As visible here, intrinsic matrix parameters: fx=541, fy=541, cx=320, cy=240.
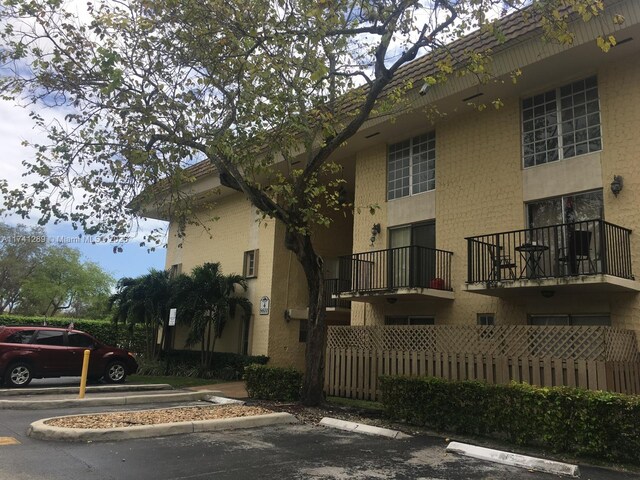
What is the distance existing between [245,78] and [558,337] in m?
7.54

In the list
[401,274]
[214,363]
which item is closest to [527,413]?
[401,274]

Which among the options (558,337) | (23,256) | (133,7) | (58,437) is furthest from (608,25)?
(23,256)

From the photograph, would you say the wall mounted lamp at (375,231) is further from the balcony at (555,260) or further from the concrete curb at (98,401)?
the concrete curb at (98,401)

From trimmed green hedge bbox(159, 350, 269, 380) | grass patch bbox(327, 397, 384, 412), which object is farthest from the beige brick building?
trimmed green hedge bbox(159, 350, 269, 380)

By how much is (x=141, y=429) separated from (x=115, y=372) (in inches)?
367

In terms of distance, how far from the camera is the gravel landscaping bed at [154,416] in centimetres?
820

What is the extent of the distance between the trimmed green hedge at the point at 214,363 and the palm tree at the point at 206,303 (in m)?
0.40

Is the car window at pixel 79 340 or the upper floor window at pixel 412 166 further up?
the upper floor window at pixel 412 166

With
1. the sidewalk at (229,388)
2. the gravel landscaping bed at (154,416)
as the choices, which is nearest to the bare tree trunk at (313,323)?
the gravel landscaping bed at (154,416)

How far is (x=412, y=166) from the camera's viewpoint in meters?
16.5

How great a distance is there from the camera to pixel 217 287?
68.0 feet

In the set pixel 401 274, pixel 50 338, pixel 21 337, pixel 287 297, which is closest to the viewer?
pixel 21 337

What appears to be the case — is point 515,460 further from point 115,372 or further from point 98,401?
point 115,372

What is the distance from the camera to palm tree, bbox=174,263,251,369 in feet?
66.2
